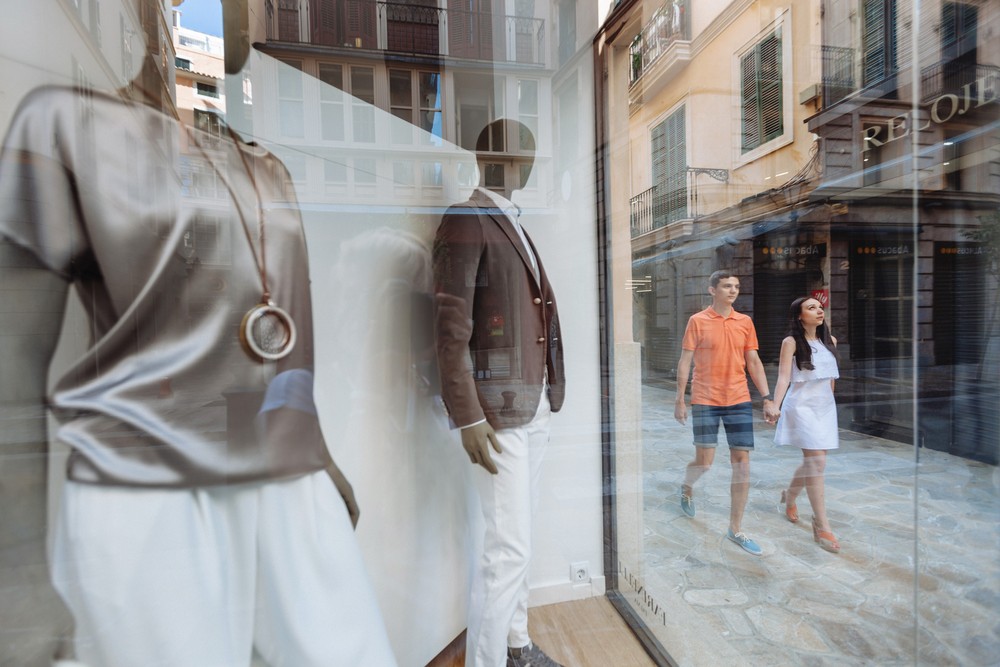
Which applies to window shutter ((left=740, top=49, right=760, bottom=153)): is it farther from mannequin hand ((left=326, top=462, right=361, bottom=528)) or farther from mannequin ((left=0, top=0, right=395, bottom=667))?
mannequin hand ((left=326, top=462, right=361, bottom=528))

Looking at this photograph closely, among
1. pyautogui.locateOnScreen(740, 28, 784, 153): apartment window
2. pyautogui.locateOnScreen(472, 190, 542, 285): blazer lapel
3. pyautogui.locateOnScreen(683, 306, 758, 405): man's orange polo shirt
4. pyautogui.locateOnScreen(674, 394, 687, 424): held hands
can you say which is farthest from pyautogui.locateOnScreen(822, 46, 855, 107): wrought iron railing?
pyautogui.locateOnScreen(674, 394, 687, 424): held hands

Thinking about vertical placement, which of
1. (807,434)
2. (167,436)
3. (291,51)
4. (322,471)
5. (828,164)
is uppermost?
(291,51)

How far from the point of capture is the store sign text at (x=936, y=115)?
2.99 ft

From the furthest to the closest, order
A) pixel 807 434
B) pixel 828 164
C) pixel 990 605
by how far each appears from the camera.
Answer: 1. pixel 807 434
2. pixel 828 164
3. pixel 990 605

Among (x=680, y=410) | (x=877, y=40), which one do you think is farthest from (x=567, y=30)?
(x=680, y=410)

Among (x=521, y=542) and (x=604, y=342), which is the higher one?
(x=604, y=342)

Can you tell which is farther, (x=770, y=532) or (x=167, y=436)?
(x=770, y=532)

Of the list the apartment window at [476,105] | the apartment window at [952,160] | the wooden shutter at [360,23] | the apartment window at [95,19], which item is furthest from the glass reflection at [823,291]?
the apartment window at [95,19]

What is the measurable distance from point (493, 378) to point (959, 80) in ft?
4.03

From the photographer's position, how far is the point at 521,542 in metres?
1.23

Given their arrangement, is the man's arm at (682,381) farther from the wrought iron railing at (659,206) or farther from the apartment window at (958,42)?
the apartment window at (958,42)

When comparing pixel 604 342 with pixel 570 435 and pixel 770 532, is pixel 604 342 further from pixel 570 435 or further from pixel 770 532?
pixel 770 532

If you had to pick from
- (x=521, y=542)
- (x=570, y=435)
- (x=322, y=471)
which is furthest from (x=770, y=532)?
(x=322, y=471)

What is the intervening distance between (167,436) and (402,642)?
0.91 m
